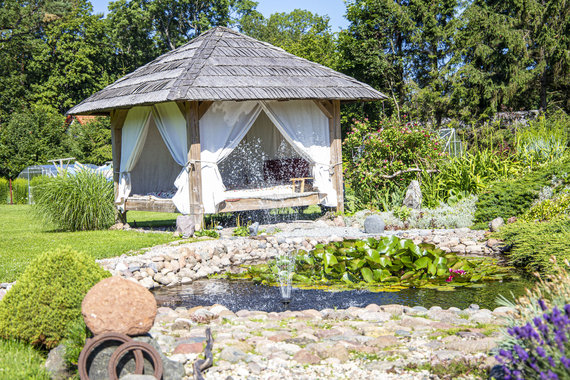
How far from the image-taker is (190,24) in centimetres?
3147

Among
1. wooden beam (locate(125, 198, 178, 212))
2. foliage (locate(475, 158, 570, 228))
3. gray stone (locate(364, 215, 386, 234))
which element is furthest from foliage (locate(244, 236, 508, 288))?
wooden beam (locate(125, 198, 178, 212))

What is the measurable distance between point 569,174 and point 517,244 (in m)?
2.50

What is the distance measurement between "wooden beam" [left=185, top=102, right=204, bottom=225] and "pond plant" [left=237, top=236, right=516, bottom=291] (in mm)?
3356

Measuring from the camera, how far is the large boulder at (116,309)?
→ 3.32 m

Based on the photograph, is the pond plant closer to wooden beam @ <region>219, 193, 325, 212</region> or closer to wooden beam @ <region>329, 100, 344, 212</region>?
wooden beam @ <region>219, 193, 325, 212</region>

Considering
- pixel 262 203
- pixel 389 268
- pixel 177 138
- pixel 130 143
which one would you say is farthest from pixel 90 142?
pixel 389 268

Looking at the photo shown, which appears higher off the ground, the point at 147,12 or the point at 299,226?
the point at 147,12

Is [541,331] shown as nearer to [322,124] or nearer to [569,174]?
[569,174]

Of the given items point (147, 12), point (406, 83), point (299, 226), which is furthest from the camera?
point (147, 12)

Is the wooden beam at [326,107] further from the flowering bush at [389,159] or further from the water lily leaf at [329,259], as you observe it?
the water lily leaf at [329,259]

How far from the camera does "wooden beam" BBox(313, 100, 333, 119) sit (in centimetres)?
1154

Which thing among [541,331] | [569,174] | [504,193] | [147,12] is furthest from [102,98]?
[147,12]

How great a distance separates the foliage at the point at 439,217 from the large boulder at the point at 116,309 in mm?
7103

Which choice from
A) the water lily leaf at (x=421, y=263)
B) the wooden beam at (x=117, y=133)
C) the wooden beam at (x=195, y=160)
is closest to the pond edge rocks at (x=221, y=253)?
the wooden beam at (x=195, y=160)
